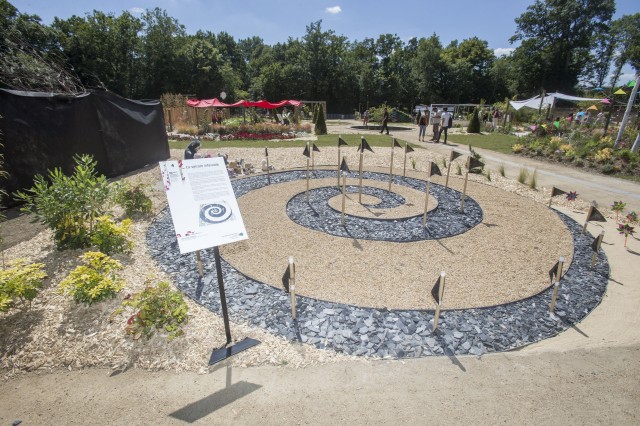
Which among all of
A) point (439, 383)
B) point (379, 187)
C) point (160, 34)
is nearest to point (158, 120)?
point (379, 187)

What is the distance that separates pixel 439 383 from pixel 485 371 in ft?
1.83

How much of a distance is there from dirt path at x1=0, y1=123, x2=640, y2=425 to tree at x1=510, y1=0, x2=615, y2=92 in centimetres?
6246

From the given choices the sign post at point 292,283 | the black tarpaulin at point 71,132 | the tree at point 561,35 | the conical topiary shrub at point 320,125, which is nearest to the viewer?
the sign post at point 292,283

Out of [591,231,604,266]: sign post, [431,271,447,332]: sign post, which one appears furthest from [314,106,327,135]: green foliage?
[431,271,447,332]: sign post

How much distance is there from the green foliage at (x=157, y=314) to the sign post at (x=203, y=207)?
0.59 meters

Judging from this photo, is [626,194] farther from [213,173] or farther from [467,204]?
[213,173]

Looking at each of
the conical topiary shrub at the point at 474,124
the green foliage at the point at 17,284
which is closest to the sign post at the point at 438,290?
the green foliage at the point at 17,284

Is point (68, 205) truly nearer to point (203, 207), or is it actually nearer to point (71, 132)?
point (203, 207)

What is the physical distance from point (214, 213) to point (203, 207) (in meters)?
0.13

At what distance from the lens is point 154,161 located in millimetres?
12680

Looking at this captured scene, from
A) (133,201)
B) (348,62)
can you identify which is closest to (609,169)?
(133,201)

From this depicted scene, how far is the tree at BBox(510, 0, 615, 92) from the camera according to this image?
4850 cm

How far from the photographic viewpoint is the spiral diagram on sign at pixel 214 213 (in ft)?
11.0

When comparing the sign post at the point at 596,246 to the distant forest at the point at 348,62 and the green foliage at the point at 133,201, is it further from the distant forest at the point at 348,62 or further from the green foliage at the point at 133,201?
the distant forest at the point at 348,62
